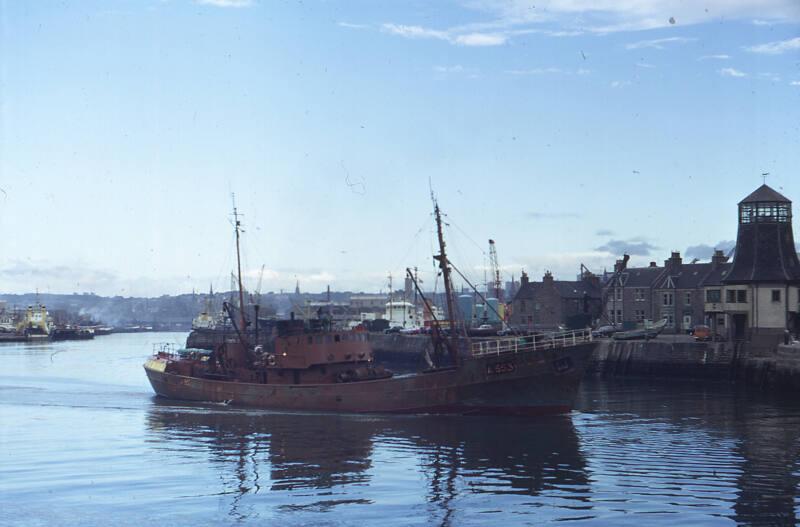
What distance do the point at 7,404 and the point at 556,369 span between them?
1213 inches

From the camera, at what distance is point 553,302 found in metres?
97.1

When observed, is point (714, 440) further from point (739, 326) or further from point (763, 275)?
point (739, 326)

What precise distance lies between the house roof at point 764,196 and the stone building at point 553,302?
3023 cm

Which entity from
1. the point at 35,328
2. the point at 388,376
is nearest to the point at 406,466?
the point at 388,376

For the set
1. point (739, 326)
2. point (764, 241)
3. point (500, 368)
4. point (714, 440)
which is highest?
point (764, 241)

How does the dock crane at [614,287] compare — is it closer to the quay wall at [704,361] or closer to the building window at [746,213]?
the quay wall at [704,361]

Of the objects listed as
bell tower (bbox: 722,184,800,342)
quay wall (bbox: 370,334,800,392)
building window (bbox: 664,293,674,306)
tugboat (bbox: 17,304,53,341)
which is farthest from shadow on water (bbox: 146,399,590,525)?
tugboat (bbox: 17,304,53,341)

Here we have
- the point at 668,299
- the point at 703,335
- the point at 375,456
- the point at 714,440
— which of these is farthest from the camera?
the point at 668,299

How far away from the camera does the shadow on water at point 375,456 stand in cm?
2691

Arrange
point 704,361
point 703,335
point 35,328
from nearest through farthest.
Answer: point 704,361 → point 703,335 → point 35,328

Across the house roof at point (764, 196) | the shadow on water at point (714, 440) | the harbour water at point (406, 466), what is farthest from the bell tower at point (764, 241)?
the harbour water at point (406, 466)

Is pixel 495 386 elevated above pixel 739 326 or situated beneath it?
situated beneath

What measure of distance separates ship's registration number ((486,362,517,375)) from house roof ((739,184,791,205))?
2986 cm

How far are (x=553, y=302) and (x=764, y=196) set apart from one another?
3497 centimetres
